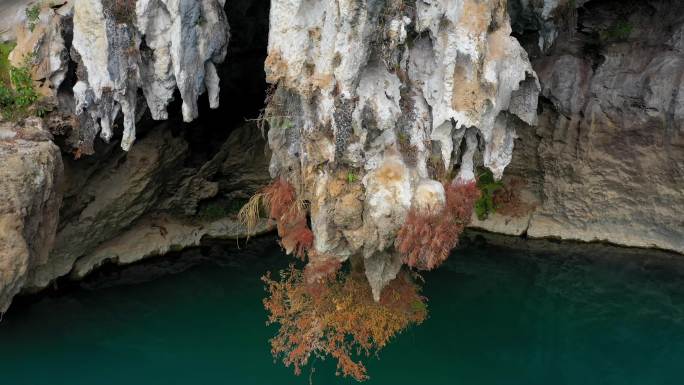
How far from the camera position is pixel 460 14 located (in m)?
11.0

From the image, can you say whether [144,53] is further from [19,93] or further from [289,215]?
[289,215]

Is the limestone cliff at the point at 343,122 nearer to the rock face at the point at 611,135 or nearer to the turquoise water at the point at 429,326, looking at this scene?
Answer: the rock face at the point at 611,135

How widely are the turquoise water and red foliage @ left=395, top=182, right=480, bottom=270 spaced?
13.8 feet

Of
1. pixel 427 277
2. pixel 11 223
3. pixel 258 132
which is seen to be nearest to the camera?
pixel 11 223

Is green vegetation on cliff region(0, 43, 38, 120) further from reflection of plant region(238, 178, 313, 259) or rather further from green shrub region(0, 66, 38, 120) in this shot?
reflection of plant region(238, 178, 313, 259)

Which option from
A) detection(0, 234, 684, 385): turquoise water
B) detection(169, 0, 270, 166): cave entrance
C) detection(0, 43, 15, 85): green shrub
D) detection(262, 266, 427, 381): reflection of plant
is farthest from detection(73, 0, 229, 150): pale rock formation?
detection(0, 234, 684, 385): turquoise water

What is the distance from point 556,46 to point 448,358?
1046 cm

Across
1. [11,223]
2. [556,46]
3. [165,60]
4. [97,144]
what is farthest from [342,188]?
[556,46]

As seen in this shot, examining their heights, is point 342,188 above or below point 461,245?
above

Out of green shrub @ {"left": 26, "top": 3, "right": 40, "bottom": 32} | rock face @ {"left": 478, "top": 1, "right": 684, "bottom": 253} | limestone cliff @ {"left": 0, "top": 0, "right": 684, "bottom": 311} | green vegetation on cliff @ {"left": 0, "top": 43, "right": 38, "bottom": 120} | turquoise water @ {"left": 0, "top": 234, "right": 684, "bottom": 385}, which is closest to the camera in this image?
limestone cliff @ {"left": 0, "top": 0, "right": 684, "bottom": 311}

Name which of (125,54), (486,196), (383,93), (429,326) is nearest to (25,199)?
(125,54)

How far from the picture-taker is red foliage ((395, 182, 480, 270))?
10.8 metres

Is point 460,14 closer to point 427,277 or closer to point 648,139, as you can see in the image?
point 427,277

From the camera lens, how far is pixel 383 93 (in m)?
11.3
